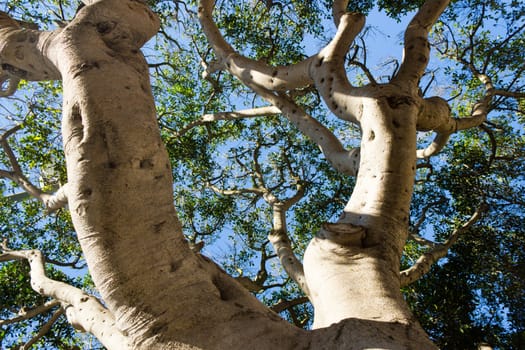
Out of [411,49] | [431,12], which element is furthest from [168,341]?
[431,12]

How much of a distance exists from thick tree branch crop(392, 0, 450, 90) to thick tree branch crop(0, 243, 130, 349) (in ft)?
9.33

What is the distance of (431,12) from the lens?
393 centimetres

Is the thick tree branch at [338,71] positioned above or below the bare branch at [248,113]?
below

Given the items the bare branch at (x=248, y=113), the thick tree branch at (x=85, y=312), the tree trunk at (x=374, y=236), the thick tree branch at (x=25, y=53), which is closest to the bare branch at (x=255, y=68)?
the bare branch at (x=248, y=113)

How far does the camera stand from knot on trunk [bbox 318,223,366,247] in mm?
2152

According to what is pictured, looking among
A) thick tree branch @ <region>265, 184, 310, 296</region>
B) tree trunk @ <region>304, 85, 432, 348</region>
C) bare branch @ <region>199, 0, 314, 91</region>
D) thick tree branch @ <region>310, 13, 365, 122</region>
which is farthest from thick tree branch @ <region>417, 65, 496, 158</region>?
thick tree branch @ <region>265, 184, 310, 296</region>

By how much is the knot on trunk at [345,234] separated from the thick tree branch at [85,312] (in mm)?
1208

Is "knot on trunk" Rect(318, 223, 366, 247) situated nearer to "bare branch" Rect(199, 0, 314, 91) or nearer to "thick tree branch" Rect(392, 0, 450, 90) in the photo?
"thick tree branch" Rect(392, 0, 450, 90)

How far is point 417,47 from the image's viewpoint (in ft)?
11.9

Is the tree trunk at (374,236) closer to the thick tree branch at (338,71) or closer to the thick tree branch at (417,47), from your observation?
the thick tree branch at (338,71)

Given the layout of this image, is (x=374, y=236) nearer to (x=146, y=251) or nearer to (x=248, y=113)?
(x=146, y=251)

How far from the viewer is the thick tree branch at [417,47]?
3336 mm

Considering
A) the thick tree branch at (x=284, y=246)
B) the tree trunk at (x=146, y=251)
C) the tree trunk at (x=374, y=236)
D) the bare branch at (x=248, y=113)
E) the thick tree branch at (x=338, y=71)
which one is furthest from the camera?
the bare branch at (x=248, y=113)

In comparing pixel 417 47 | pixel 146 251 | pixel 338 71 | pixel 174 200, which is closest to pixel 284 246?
pixel 174 200
